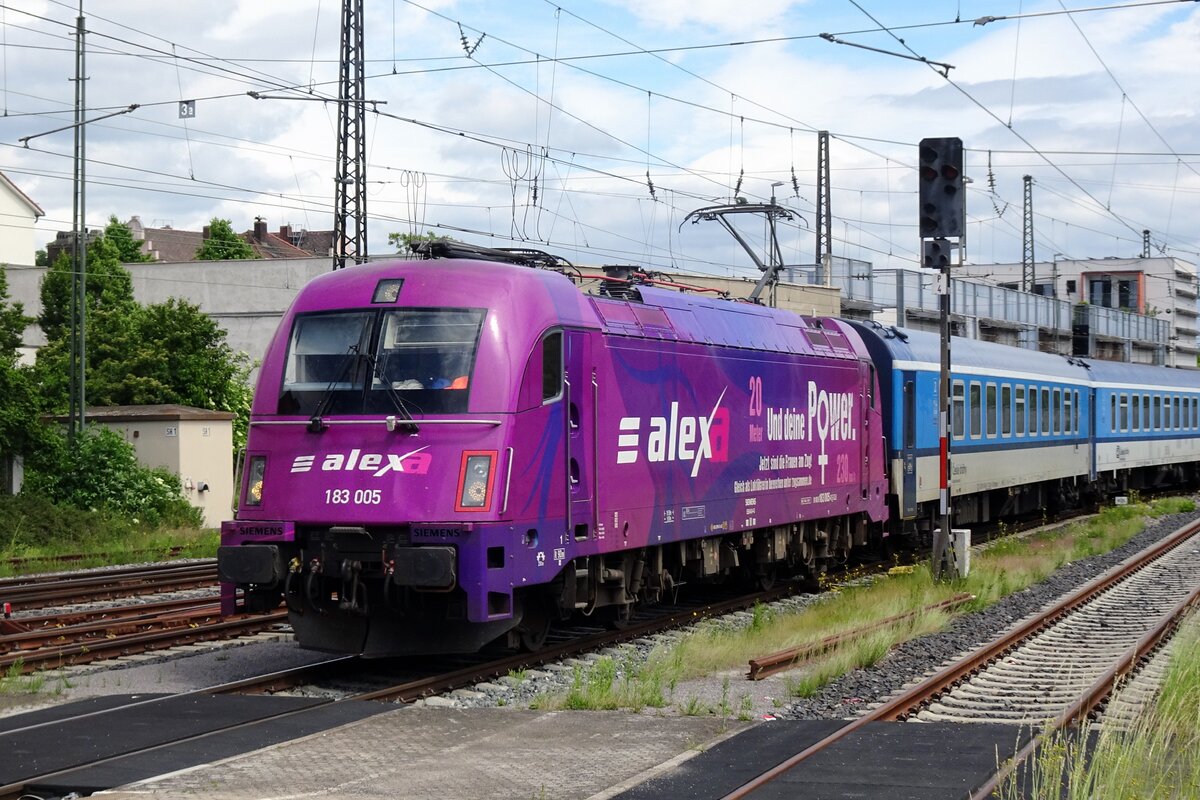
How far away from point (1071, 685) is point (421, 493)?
546 cm

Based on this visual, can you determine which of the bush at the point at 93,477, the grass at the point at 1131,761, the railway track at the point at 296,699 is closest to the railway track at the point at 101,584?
the railway track at the point at 296,699

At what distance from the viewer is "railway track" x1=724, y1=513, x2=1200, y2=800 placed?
9.88 meters

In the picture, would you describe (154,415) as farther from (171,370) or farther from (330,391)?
(330,391)

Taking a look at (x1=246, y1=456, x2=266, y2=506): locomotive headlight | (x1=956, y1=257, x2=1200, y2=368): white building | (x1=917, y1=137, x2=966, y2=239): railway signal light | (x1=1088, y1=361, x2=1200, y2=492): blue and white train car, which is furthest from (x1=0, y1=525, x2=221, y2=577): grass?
(x1=956, y1=257, x2=1200, y2=368): white building

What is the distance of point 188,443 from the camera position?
104ft

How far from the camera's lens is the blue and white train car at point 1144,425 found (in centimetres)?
3534

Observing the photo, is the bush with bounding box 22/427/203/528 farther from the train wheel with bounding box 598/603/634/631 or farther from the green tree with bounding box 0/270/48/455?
the train wheel with bounding box 598/603/634/631

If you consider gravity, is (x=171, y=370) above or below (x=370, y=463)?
above

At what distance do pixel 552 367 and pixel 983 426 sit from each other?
15206mm

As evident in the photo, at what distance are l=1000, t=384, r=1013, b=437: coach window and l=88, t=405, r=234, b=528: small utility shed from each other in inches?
638

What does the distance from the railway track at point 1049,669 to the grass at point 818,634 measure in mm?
853

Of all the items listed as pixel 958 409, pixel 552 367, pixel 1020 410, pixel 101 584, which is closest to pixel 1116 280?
pixel 1020 410

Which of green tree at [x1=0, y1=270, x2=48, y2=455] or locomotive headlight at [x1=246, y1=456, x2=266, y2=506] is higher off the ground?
green tree at [x1=0, y1=270, x2=48, y2=455]

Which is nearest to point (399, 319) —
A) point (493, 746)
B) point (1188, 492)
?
point (493, 746)
